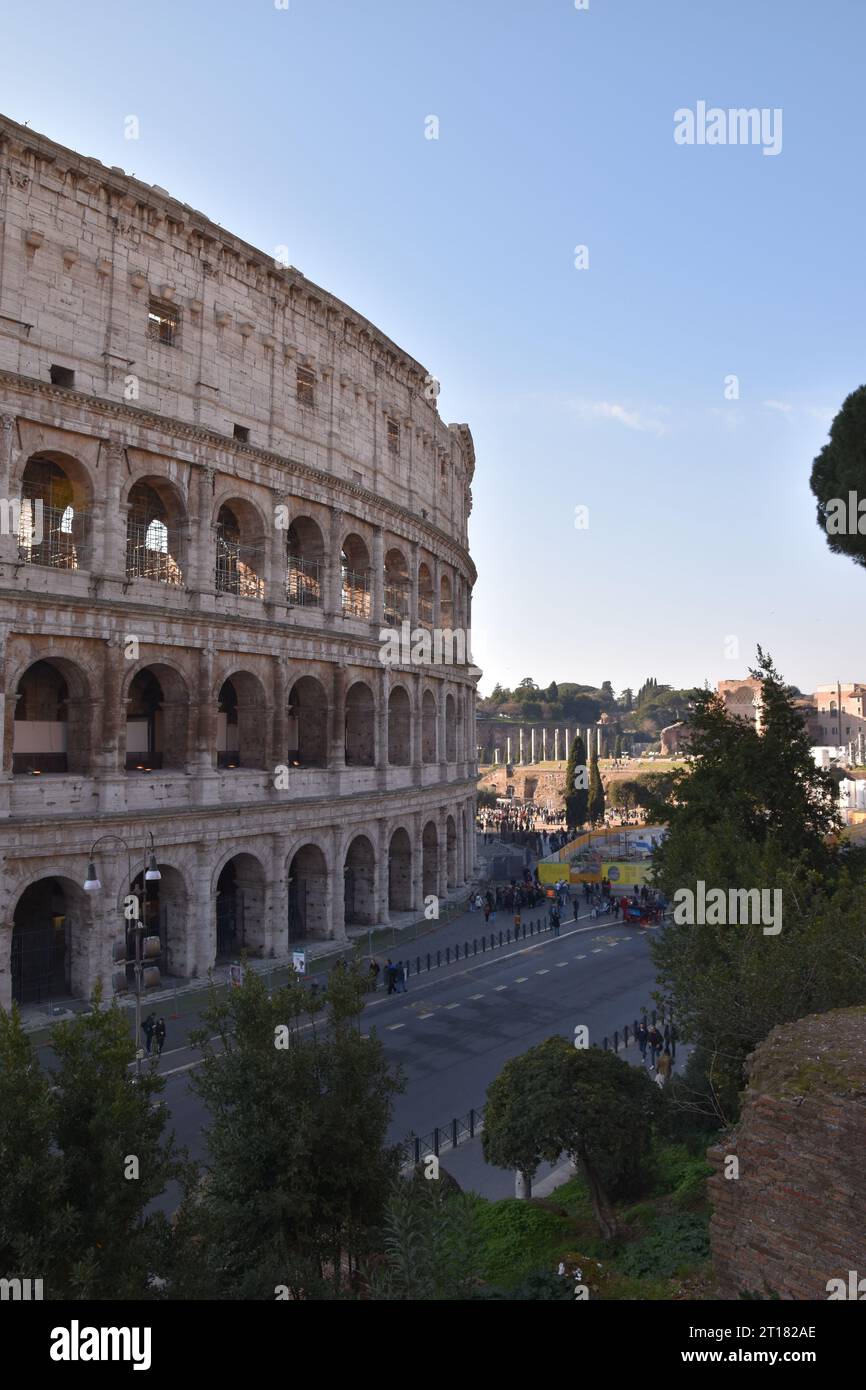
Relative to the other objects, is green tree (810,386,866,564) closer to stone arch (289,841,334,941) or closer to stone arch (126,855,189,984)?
stone arch (289,841,334,941)

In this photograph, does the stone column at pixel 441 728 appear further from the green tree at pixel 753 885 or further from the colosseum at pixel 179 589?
the green tree at pixel 753 885

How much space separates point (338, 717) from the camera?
31.7 meters

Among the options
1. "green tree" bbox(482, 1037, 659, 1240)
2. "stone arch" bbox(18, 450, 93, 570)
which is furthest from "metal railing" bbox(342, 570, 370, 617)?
"green tree" bbox(482, 1037, 659, 1240)

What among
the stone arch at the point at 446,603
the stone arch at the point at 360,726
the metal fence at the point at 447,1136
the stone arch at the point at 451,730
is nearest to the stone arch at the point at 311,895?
the stone arch at the point at 360,726

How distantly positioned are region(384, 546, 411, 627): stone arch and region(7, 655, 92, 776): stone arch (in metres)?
14.9

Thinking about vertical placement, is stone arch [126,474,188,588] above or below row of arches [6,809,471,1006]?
above

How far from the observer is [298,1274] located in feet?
28.8

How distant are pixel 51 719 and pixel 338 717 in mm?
9638

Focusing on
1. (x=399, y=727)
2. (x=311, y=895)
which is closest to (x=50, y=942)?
(x=311, y=895)

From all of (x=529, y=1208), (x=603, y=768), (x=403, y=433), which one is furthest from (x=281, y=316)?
(x=603, y=768)

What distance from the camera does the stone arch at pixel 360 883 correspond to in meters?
33.8

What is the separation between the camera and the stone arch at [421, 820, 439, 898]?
129ft
